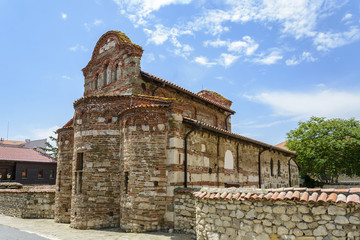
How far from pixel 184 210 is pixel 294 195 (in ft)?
17.5

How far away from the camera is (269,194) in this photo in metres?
6.59

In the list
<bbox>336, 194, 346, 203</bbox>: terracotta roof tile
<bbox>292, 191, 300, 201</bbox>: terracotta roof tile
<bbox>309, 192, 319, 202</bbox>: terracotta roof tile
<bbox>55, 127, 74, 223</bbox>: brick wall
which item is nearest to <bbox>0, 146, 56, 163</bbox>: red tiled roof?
<bbox>55, 127, 74, 223</bbox>: brick wall

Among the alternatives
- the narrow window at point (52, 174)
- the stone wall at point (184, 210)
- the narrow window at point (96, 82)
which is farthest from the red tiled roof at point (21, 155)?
the stone wall at point (184, 210)

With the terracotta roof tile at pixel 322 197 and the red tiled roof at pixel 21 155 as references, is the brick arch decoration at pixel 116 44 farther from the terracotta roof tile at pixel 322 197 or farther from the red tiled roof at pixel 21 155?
the red tiled roof at pixel 21 155

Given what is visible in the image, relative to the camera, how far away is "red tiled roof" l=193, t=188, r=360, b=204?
550cm

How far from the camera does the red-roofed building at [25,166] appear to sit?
32.3 meters

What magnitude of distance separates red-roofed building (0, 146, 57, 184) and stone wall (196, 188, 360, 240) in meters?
30.4

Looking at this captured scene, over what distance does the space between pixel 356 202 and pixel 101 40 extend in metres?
14.7

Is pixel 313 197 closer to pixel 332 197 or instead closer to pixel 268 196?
pixel 332 197

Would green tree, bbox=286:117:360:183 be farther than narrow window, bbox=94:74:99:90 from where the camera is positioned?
Yes

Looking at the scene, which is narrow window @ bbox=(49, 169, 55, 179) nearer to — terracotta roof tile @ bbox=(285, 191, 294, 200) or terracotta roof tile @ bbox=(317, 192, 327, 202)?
terracotta roof tile @ bbox=(285, 191, 294, 200)

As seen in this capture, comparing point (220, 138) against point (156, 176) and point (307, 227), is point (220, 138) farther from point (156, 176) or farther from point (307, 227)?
point (307, 227)

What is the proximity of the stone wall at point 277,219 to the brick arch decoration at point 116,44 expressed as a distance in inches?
339

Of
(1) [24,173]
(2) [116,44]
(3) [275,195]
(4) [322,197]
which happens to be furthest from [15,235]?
(1) [24,173]
